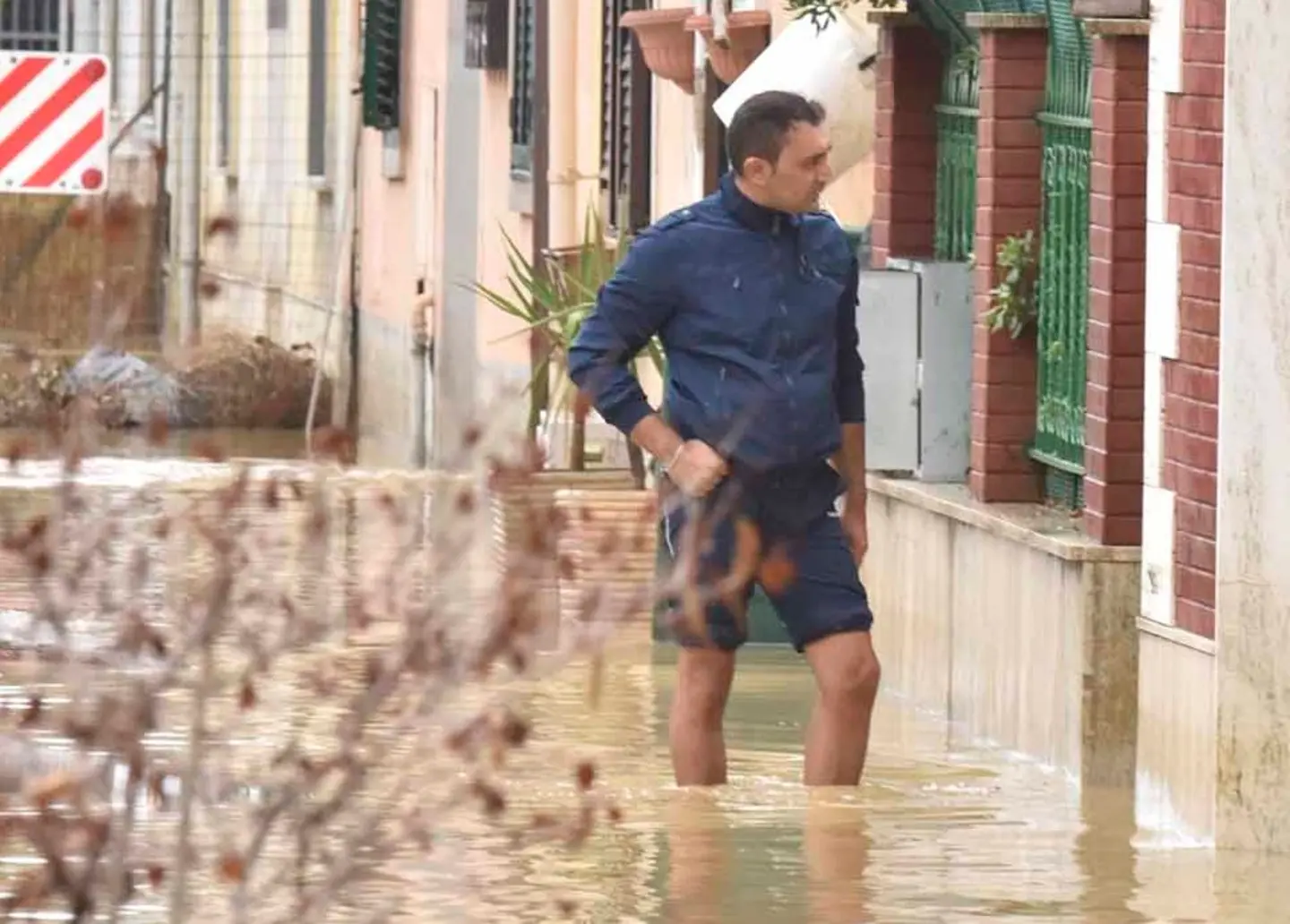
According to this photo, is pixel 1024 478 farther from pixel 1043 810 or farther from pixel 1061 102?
pixel 1043 810

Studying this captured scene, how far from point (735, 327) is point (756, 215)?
0.24m

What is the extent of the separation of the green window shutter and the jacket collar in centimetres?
1908

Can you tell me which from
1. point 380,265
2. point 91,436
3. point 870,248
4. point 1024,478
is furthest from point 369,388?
point 91,436

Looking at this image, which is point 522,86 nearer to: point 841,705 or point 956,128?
point 956,128

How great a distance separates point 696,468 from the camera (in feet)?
30.2

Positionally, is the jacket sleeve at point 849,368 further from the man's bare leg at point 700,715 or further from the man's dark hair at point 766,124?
the man's bare leg at point 700,715

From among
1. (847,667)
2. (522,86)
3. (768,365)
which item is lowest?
(847,667)

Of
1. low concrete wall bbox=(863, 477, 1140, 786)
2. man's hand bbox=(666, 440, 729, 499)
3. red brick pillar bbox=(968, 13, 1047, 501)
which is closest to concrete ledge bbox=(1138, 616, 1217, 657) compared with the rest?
low concrete wall bbox=(863, 477, 1140, 786)

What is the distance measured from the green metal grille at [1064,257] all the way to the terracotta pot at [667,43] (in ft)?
19.3

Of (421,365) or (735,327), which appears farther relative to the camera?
(421,365)

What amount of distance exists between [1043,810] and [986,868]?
1.09m

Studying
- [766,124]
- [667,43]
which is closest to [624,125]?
[667,43]

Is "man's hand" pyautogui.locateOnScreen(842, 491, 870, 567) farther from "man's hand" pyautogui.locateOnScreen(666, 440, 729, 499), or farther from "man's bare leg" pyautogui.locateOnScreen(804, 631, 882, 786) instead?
"man's hand" pyautogui.locateOnScreen(666, 440, 729, 499)

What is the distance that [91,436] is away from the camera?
16.6 feet
